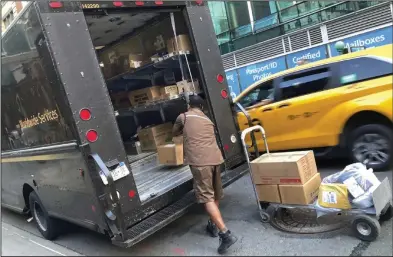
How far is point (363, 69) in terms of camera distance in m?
5.18

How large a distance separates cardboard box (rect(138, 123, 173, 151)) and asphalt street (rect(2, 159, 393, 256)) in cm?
167

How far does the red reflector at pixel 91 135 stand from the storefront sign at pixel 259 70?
472 inches

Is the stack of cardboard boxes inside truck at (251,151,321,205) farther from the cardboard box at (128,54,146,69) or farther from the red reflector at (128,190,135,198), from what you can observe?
the cardboard box at (128,54,146,69)

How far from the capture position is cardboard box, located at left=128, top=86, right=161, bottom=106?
21.1 ft

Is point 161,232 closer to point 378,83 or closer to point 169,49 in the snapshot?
point 169,49

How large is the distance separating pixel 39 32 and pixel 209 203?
2.43m

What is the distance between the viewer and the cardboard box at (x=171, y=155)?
17.7ft

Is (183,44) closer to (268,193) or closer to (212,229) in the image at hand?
(268,193)

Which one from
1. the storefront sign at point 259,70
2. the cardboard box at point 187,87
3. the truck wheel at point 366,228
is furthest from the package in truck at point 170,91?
the storefront sign at point 259,70

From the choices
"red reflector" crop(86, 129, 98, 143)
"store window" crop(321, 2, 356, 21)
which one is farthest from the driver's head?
"store window" crop(321, 2, 356, 21)

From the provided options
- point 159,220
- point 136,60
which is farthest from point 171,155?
point 136,60

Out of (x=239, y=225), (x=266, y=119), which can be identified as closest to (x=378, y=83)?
(x=266, y=119)

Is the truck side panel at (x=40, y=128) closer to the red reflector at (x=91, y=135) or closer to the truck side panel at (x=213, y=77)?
the red reflector at (x=91, y=135)

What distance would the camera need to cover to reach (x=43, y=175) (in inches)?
179
